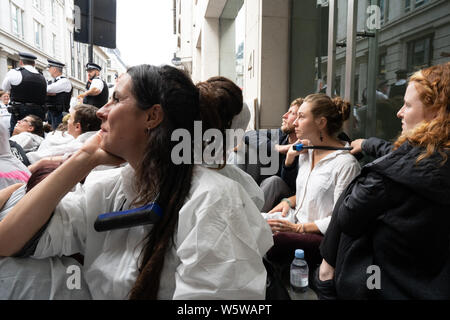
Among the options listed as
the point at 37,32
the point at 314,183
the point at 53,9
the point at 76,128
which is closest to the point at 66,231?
the point at 314,183

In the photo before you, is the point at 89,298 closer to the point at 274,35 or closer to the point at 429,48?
the point at 429,48

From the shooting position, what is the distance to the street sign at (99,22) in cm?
454

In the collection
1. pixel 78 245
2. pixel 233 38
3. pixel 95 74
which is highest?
pixel 233 38

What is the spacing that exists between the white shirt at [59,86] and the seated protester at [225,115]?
6043 mm

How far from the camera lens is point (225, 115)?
1884mm

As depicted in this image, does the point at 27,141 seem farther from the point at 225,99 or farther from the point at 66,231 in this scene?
the point at 66,231

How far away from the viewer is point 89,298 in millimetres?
1129

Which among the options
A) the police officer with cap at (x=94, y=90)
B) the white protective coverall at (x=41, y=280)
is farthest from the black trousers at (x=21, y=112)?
the white protective coverall at (x=41, y=280)

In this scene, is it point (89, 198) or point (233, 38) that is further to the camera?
point (233, 38)

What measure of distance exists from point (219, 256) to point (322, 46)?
3.89 m

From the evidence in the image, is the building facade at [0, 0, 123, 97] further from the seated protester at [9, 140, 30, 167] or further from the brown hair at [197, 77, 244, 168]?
the brown hair at [197, 77, 244, 168]
